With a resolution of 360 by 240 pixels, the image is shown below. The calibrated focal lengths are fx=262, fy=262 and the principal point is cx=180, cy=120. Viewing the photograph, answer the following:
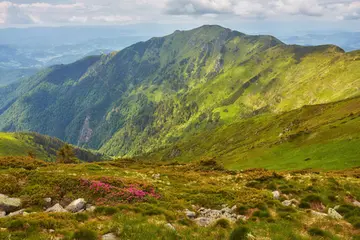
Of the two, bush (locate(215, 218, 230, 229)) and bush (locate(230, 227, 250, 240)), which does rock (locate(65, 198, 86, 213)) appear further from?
bush (locate(230, 227, 250, 240))

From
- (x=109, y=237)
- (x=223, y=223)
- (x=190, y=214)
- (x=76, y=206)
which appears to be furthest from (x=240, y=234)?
(x=76, y=206)

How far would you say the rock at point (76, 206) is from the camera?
21.1m

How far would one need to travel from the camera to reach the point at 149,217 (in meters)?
19.2

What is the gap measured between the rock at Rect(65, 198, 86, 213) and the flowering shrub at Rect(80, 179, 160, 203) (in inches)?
58.1

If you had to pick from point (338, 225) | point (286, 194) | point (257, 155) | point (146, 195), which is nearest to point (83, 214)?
point (146, 195)

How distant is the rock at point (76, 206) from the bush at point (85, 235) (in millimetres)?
7605

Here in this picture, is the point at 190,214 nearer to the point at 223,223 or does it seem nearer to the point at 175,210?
the point at 175,210

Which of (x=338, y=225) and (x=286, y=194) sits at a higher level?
(x=338, y=225)

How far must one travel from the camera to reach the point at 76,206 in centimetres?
2133

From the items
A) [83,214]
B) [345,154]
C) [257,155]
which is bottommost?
[257,155]

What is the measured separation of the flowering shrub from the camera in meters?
23.7

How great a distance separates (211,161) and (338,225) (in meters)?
40.3

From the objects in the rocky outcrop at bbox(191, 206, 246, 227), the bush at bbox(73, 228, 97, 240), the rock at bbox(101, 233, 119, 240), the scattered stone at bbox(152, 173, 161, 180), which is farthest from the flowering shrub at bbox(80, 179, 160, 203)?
the scattered stone at bbox(152, 173, 161, 180)

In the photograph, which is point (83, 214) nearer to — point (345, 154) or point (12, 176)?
point (12, 176)
